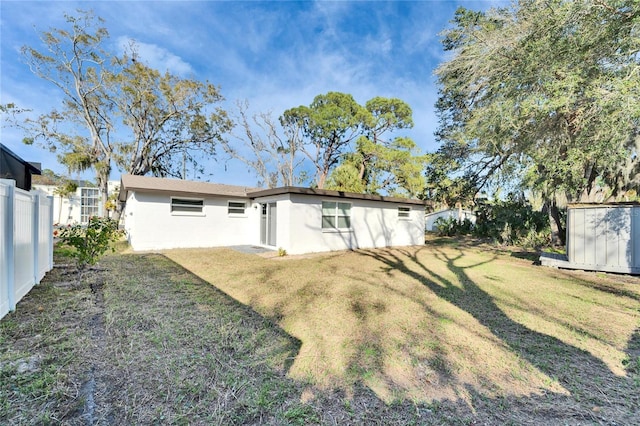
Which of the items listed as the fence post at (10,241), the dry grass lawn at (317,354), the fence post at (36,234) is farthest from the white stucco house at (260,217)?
the fence post at (10,241)

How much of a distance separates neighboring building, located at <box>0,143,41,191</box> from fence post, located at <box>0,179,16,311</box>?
5.86 m

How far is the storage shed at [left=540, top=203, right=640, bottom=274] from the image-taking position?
6.99 metres

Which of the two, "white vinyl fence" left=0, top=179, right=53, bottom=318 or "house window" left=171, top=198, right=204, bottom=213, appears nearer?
"white vinyl fence" left=0, top=179, right=53, bottom=318

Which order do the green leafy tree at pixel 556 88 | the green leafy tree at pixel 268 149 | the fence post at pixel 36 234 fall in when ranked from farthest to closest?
the green leafy tree at pixel 268 149, the green leafy tree at pixel 556 88, the fence post at pixel 36 234

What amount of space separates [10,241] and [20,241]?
0.65 meters

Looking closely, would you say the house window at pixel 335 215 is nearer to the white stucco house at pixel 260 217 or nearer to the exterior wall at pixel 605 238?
the white stucco house at pixel 260 217

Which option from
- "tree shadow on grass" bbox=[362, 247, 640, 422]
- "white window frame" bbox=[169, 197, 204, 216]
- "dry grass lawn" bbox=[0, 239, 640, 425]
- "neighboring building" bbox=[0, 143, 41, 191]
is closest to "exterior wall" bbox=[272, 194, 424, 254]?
"white window frame" bbox=[169, 197, 204, 216]

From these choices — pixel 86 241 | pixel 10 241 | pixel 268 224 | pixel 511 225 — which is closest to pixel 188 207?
pixel 268 224

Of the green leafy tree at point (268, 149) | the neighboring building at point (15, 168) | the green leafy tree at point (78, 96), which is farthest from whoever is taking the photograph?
the green leafy tree at point (268, 149)

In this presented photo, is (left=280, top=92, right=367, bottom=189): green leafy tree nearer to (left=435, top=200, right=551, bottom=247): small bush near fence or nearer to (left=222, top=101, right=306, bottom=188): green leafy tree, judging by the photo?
(left=222, top=101, right=306, bottom=188): green leafy tree

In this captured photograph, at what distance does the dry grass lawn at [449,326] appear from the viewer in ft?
8.87

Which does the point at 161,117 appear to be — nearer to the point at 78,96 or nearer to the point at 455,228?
the point at 78,96

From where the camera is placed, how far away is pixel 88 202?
21.9 m

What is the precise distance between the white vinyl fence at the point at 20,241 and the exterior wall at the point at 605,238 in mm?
11476
